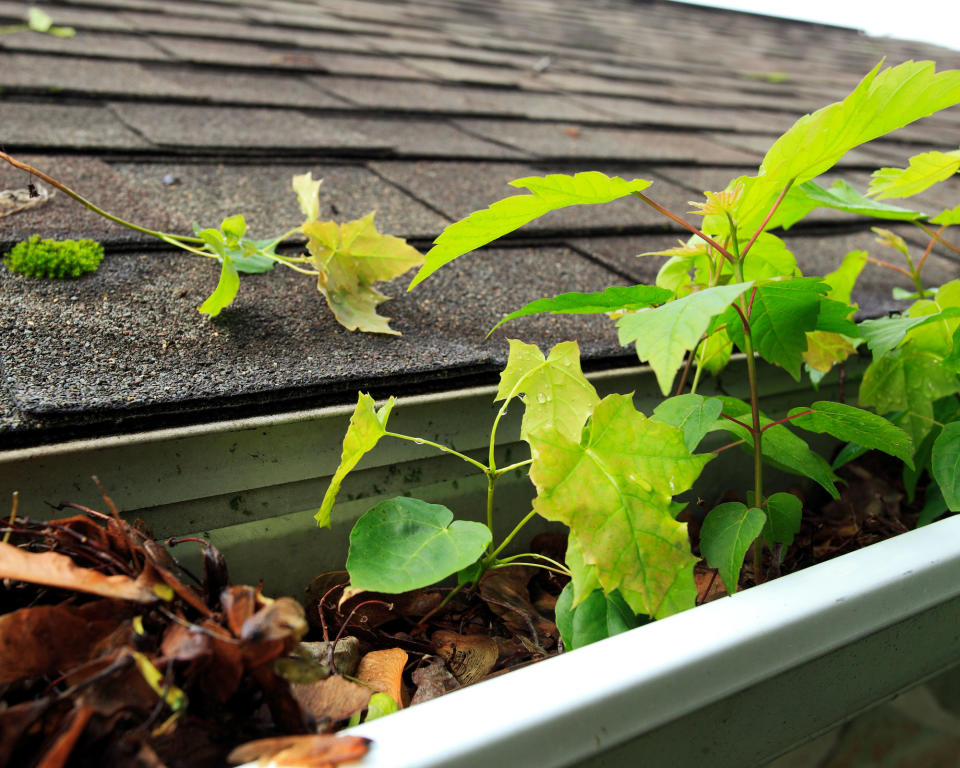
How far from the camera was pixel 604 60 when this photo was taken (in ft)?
9.94

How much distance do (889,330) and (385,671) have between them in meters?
0.60

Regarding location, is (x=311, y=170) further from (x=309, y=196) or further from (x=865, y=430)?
(x=865, y=430)

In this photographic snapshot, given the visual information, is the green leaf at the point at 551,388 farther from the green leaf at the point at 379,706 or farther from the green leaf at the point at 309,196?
the green leaf at the point at 309,196

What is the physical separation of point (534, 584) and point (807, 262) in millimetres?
808

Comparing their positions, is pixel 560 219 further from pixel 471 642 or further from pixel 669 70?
pixel 669 70

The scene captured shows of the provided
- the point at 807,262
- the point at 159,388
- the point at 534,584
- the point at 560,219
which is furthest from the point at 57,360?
the point at 807,262

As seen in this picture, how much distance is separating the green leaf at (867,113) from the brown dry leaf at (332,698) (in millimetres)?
518

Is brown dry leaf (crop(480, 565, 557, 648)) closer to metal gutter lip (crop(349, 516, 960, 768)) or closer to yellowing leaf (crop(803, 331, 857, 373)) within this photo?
metal gutter lip (crop(349, 516, 960, 768))

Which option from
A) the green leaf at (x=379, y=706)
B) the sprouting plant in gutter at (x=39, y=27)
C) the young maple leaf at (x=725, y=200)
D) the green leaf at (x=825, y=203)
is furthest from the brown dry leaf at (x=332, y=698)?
the sprouting plant in gutter at (x=39, y=27)

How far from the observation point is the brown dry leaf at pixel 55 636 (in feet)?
1.46

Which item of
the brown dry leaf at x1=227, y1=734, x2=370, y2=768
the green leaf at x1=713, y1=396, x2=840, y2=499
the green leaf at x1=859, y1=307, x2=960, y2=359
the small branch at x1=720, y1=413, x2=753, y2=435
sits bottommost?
the brown dry leaf at x1=227, y1=734, x2=370, y2=768

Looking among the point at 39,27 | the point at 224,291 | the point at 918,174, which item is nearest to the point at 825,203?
the point at 918,174

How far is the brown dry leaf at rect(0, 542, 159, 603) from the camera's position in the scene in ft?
1.49

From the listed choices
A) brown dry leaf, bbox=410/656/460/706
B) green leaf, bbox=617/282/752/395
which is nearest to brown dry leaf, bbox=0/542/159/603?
brown dry leaf, bbox=410/656/460/706
